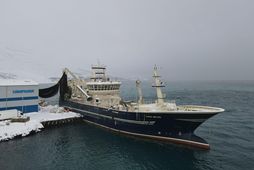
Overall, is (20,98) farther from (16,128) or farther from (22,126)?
(16,128)

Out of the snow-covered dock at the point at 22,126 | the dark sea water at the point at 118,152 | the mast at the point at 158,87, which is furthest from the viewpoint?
the mast at the point at 158,87

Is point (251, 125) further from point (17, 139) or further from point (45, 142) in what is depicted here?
point (17, 139)

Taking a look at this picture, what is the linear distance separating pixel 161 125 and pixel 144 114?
2.85 metres

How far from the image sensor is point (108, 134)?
33.2m

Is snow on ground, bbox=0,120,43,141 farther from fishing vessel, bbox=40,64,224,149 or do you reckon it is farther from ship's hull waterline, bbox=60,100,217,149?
ship's hull waterline, bbox=60,100,217,149

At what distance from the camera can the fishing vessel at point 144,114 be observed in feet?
85.6

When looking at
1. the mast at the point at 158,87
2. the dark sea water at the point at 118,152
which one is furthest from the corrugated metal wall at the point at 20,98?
the mast at the point at 158,87

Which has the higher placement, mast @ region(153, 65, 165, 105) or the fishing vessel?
mast @ region(153, 65, 165, 105)

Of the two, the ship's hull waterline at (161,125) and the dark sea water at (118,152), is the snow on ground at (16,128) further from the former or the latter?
the ship's hull waterline at (161,125)

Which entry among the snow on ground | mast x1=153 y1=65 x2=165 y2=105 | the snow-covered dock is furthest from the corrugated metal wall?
mast x1=153 y1=65 x2=165 y2=105

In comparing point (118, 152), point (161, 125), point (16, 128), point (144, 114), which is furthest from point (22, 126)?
point (161, 125)

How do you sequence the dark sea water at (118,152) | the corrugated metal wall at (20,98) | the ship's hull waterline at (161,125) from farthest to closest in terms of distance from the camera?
the corrugated metal wall at (20,98) < the ship's hull waterline at (161,125) < the dark sea water at (118,152)

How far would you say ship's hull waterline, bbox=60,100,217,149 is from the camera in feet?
84.9

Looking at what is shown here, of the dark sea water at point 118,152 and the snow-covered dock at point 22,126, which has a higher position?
the snow-covered dock at point 22,126
